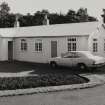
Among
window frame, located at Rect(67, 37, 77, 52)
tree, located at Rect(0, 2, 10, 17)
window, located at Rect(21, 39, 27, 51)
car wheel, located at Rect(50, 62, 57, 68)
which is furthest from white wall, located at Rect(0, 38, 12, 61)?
tree, located at Rect(0, 2, 10, 17)

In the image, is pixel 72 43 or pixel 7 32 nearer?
pixel 72 43

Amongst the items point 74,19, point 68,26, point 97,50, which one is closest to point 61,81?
point 97,50

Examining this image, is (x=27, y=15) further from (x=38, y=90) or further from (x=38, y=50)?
(x=38, y=90)

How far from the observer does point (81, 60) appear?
22.8 meters

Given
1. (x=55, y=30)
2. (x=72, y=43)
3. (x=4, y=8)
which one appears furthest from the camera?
(x=4, y=8)

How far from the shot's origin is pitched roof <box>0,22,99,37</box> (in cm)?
2833

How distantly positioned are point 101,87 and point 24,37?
17.8 metres

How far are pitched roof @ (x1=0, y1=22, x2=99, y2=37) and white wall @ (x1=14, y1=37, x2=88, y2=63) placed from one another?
1.92ft

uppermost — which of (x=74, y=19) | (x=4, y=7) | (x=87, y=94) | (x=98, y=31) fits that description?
(x=4, y=7)

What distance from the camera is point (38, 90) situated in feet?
44.0

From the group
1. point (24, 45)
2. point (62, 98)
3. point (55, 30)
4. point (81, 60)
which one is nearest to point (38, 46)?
point (24, 45)

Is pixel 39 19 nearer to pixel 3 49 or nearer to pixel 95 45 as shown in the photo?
pixel 3 49

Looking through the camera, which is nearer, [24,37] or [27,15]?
[24,37]

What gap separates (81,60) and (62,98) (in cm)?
1120
